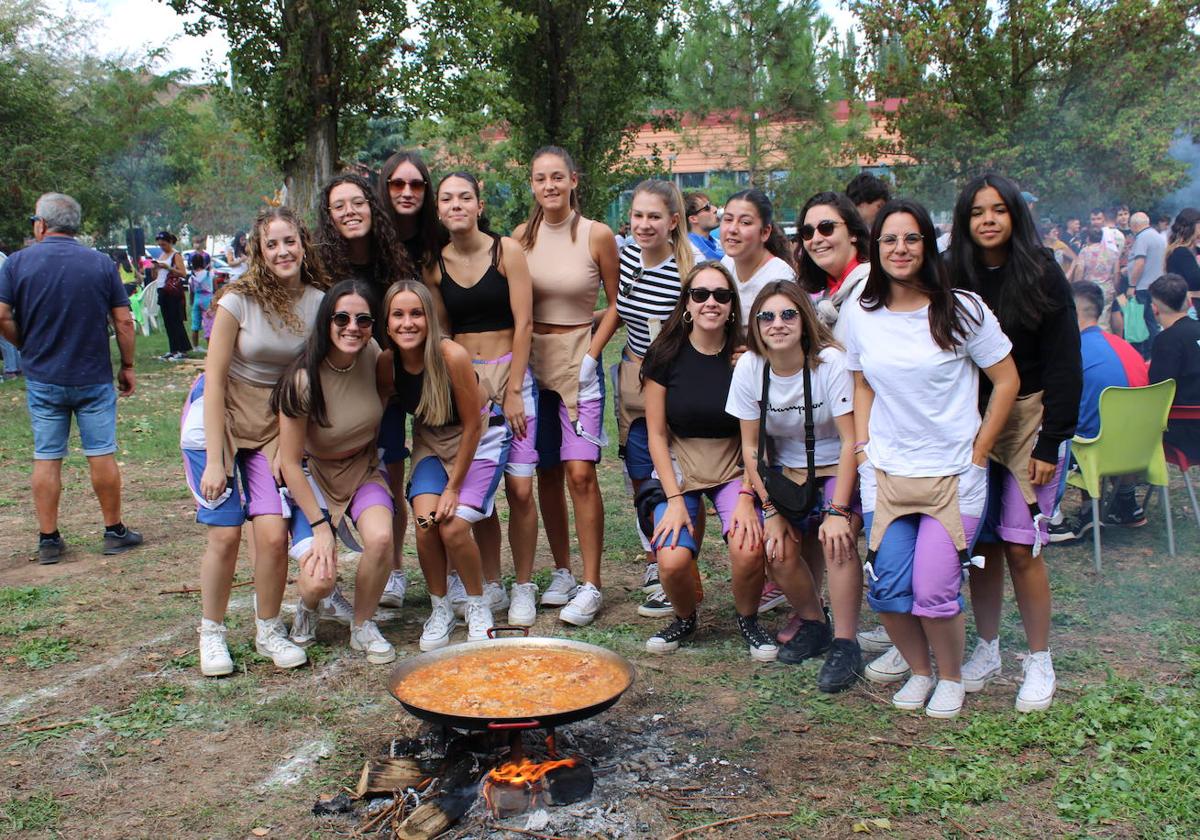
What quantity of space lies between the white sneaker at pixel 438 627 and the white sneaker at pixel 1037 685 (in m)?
2.43

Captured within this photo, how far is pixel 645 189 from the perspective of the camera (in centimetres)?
499

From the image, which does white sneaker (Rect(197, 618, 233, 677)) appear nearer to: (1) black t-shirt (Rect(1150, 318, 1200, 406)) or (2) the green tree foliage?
(1) black t-shirt (Rect(1150, 318, 1200, 406))

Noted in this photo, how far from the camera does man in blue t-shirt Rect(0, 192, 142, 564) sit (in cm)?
630

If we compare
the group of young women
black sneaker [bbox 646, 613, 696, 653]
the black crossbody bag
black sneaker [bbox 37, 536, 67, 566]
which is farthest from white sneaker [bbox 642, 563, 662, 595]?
black sneaker [bbox 37, 536, 67, 566]

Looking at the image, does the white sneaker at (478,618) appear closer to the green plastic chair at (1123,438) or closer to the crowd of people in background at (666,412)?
the crowd of people in background at (666,412)

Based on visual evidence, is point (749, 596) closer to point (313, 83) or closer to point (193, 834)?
point (193, 834)

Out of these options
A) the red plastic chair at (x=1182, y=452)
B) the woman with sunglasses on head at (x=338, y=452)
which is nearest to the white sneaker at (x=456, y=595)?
the woman with sunglasses on head at (x=338, y=452)

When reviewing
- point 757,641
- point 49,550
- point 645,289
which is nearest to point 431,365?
point 645,289

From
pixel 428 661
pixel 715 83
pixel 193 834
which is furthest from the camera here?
pixel 715 83

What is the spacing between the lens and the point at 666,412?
15.6 feet

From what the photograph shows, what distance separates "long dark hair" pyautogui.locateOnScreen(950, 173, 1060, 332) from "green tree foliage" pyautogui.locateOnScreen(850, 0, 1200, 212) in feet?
51.8

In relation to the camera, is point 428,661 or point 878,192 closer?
point 428,661

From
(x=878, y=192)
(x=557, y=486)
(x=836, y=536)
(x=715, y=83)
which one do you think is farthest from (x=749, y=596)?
(x=715, y=83)

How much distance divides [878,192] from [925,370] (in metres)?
1.76
